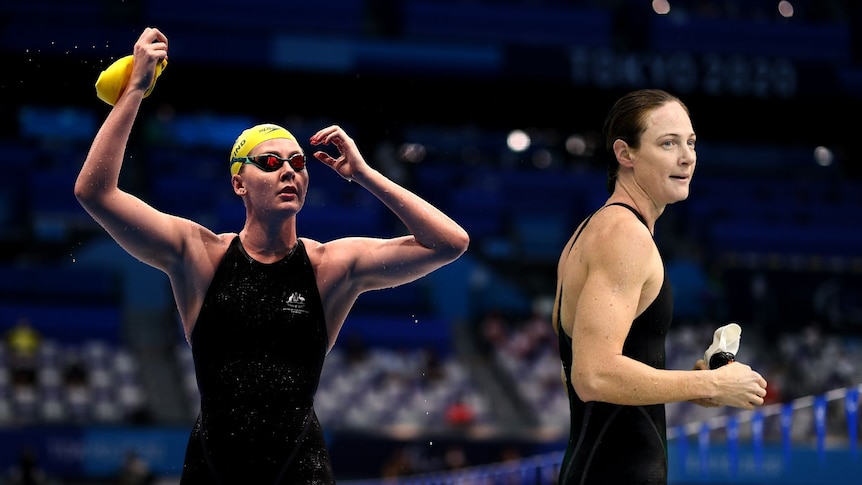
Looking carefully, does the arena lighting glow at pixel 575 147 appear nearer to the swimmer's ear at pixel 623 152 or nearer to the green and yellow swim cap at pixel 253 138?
A: the green and yellow swim cap at pixel 253 138

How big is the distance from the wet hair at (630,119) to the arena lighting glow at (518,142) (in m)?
28.7

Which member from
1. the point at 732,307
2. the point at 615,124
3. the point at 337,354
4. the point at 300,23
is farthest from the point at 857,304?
the point at 615,124

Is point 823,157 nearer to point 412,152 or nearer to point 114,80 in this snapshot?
point 412,152

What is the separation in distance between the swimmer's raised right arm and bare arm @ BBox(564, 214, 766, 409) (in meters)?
1.56

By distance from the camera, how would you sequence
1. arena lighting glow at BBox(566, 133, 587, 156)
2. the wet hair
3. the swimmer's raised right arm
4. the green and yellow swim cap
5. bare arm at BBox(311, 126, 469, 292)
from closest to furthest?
the swimmer's raised right arm, the wet hair, bare arm at BBox(311, 126, 469, 292), the green and yellow swim cap, arena lighting glow at BBox(566, 133, 587, 156)

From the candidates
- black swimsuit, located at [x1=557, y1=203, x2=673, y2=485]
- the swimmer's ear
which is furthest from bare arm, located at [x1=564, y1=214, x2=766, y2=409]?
the swimmer's ear

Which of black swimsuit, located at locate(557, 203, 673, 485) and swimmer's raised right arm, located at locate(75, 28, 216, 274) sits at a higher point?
swimmer's raised right arm, located at locate(75, 28, 216, 274)

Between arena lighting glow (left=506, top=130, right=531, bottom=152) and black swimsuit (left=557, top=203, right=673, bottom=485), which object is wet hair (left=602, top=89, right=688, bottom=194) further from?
arena lighting glow (left=506, top=130, right=531, bottom=152)

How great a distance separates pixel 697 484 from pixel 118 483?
339 inches

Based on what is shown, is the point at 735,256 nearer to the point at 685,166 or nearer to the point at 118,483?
the point at 118,483

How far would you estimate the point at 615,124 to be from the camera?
14.3 ft

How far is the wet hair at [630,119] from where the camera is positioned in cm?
430

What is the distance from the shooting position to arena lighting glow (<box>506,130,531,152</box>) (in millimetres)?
33156

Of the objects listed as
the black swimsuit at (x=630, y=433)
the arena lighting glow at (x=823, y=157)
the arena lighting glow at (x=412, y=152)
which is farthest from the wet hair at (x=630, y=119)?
the arena lighting glow at (x=823, y=157)
